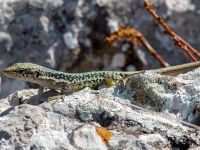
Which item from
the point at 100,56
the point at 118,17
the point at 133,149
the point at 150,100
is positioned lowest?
the point at 133,149

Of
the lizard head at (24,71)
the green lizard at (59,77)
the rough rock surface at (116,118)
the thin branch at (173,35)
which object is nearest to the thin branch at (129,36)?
the thin branch at (173,35)

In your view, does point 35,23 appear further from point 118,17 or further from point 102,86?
point 102,86

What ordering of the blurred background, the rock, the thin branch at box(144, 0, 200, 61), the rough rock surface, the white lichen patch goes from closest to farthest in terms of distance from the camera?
the rough rock surface, the white lichen patch, the thin branch at box(144, 0, 200, 61), the blurred background, the rock

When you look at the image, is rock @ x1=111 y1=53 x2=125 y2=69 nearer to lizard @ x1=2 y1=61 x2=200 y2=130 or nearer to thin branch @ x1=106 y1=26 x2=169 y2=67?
thin branch @ x1=106 y1=26 x2=169 y2=67

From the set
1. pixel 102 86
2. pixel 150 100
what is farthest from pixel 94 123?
pixel 102 86

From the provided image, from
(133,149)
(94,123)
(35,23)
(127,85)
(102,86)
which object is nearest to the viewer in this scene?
(133,149)

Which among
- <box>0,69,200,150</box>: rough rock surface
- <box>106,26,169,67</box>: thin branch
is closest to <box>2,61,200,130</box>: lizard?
<box>0,69,200,150</box>: rough rock surface
